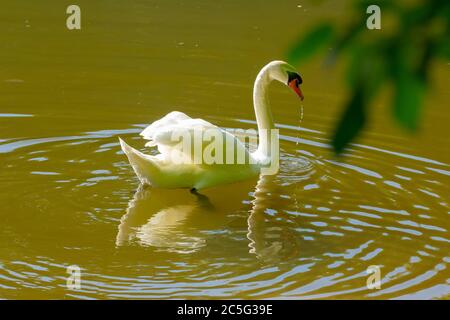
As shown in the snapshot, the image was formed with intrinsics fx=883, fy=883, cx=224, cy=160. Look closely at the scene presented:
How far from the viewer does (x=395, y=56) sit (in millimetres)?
1508

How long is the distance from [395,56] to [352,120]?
0.13 m

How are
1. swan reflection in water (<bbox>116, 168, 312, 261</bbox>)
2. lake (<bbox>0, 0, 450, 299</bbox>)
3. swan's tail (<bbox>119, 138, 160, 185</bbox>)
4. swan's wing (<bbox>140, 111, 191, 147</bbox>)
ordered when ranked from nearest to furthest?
lake (<bbox>0, 0, 450, 299</bbox>) < swan reflection in water (<bbox>116, 168, 312, 261</bbox>) < swan's tail (<bbox>119, 138, 160, 185</bbox>) < swan's wing (<bbox>140, 111, 191, 147</bbox>)

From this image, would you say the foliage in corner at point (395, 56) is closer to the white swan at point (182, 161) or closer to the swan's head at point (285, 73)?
the white swan at point (182, 161)

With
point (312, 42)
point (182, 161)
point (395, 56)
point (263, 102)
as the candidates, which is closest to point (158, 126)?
point (182, 161)

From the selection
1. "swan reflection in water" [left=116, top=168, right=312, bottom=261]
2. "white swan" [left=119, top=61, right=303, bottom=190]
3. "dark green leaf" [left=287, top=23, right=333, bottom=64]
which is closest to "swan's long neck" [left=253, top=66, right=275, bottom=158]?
"swan reflection in water" [left=116, top=168, right=312, bottom=261]

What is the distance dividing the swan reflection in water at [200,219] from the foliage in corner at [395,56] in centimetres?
420

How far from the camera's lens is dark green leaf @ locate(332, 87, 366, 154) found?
4.88 ft

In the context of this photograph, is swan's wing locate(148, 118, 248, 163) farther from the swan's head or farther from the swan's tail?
the swan's head

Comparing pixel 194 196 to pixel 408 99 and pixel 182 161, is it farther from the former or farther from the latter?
pixel 408 99

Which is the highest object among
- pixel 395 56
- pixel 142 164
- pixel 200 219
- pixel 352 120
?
pixel 395 56

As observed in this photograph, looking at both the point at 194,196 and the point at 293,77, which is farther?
the point at 293,77

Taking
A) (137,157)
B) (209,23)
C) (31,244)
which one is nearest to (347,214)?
(137,157)

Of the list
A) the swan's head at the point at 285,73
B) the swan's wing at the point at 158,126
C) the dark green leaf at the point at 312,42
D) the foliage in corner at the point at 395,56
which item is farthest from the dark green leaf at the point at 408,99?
the swan's head at the point at 285,73

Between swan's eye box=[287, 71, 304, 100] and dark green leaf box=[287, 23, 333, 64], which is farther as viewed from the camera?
swan's eye box=[287, 71, 304, 100]
